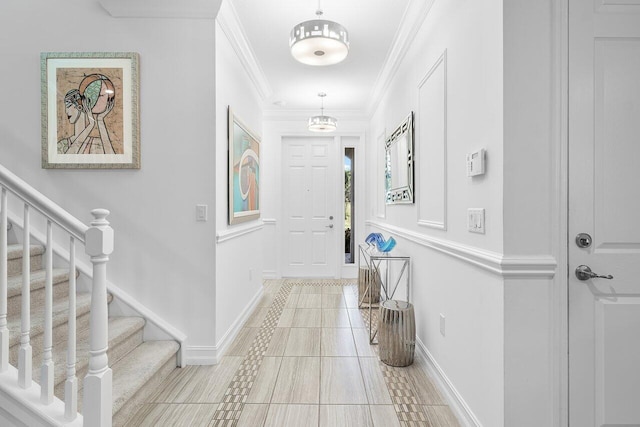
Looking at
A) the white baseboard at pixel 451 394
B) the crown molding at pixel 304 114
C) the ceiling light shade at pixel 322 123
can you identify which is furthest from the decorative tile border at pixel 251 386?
the crown molding at pixel 304 114

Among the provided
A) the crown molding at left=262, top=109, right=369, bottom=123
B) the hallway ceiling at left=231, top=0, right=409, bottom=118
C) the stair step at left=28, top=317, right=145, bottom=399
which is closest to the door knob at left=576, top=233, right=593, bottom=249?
the hallway ceiling at left=231, top=0, right=409, bottom=118

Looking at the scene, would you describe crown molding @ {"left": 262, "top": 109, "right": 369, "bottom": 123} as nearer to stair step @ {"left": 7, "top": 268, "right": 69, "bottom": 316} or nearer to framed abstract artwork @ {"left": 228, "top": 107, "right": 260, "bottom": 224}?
framed abstract artwork @ {"left": 228, "top": 107, "right": 260, "bottom": 224}

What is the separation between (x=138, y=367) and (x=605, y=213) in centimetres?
253

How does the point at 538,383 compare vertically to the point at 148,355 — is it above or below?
above

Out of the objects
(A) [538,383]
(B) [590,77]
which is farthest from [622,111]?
(A) [538,383]

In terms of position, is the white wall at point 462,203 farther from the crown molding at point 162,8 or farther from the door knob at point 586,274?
the crown molding at point 162,8

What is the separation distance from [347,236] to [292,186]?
3.86 ft

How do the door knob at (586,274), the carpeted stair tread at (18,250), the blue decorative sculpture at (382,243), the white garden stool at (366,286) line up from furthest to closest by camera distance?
the white garden stool at (366,286) → the blue decorative sculpture at (382,243) → the carpeted stair tread at (18,250) → the door knob at (586,274)

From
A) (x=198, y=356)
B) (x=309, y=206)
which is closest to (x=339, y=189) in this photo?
(x=309, y=206)

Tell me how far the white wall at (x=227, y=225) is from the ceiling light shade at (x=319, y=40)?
602mm

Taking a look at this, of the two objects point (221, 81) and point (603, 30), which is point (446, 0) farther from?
point (221, 81)

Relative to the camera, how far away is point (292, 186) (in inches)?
216

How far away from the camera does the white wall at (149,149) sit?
7.98 feet

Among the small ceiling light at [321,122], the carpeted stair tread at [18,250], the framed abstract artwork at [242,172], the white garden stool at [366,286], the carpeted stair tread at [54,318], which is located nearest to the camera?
the carpeted stair tread at [54,318]
